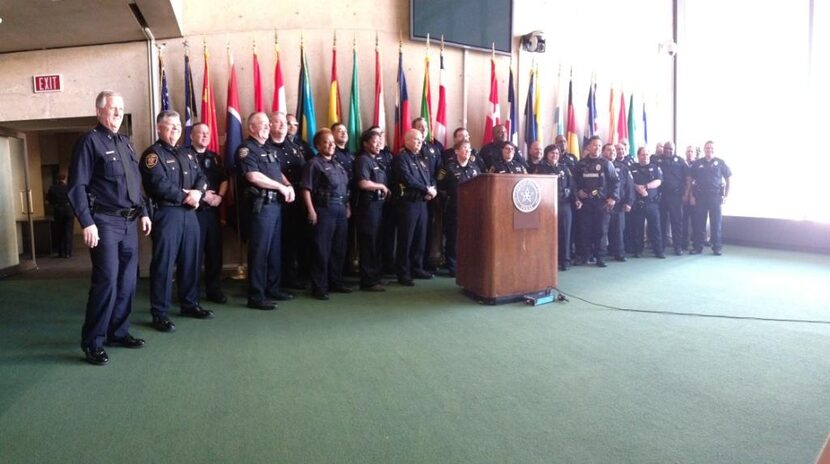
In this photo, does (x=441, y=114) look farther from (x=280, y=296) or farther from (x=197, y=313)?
(x=197, y=313)

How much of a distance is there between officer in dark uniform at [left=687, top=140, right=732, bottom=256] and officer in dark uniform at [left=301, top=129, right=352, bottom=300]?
5.49 m

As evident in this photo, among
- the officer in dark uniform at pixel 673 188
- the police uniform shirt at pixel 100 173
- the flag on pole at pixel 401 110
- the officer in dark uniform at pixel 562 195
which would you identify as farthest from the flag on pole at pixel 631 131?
the police uniform shirt at pixel 100 173

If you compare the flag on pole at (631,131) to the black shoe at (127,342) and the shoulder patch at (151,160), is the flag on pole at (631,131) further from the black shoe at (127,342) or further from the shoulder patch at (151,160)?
the black shoe at (127,342)

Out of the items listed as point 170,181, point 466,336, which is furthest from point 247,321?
point 466,336

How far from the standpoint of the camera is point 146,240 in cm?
551

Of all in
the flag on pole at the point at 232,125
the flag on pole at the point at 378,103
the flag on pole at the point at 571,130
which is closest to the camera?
the flag on pole at the point at 232,125

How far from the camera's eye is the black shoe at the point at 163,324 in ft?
10.7

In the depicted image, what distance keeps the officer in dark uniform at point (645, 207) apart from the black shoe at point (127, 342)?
19.8ft

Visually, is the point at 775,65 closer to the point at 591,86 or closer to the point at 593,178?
the point at 591,86

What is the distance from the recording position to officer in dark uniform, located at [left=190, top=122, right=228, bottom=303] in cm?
407

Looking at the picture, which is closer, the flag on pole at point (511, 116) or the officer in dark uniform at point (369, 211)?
the officer in dark uniform at point (369, 211)

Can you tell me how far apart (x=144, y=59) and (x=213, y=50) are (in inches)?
29.8

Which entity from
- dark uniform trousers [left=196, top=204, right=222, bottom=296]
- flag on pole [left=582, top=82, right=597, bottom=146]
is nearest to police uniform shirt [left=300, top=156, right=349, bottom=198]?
dark uniform trousers [left=196, top=204, right=222, bottom=296]

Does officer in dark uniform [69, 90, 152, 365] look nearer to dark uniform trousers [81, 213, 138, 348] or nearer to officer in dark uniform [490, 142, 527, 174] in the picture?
dark uniform trousers [81, 213, 138, 348]
